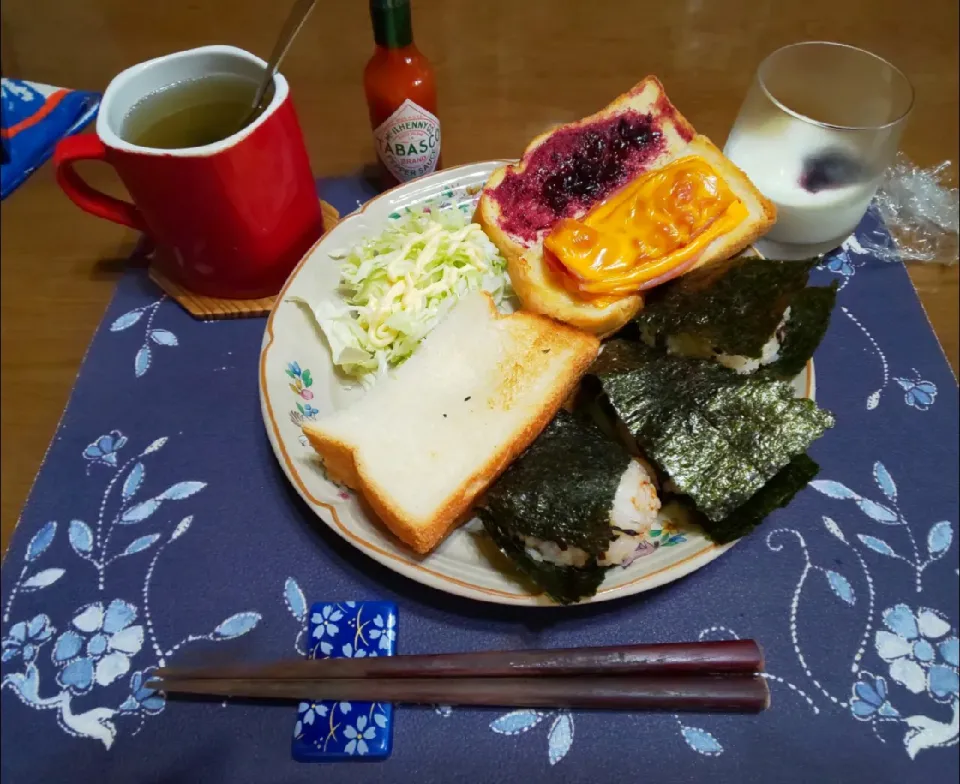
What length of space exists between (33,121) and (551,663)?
246 cm

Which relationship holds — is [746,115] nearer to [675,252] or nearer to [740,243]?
[740,243]

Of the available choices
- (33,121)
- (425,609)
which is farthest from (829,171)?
(33,121)

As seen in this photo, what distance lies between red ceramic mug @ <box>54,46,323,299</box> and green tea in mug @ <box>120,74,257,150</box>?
2 cm

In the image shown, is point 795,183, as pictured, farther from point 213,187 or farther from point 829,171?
point 213,187

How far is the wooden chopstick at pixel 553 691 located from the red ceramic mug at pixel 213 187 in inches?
38.4

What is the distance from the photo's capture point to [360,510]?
1283 mm

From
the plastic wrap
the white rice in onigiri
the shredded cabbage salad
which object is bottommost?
the plastic wrap

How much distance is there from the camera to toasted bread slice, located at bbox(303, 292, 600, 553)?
4.02 feet

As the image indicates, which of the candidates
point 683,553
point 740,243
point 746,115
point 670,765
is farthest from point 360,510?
point 746,115

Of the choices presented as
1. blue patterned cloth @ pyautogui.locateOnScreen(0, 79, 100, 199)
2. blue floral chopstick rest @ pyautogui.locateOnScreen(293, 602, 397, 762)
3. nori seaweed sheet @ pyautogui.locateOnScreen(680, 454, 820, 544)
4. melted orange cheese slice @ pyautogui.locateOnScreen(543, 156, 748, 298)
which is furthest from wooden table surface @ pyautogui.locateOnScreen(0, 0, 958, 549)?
blue floral chopstick rest @ pyautogui.locateOnScreen(293, 602, 397, 762)

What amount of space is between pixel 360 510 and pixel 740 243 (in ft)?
3.60

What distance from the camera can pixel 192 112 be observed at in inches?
59.9

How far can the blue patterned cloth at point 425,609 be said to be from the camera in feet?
3.77

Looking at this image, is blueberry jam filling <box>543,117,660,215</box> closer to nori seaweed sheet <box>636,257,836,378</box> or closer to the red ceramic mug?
nori seaweed sheet <box>636,257,836,378</box>
